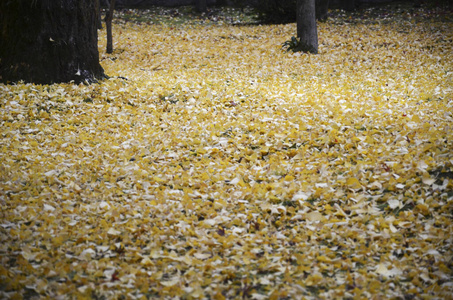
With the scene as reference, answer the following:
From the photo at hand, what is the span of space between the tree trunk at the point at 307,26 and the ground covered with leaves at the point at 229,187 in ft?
8.11

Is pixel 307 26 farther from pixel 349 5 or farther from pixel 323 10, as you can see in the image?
pixel 349 5

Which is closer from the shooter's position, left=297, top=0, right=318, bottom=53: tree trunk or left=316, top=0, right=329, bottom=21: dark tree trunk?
left=297, top=0, right=318, bottom=53: tree trunk

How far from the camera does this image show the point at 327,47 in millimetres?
10602

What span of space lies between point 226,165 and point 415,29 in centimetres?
1065

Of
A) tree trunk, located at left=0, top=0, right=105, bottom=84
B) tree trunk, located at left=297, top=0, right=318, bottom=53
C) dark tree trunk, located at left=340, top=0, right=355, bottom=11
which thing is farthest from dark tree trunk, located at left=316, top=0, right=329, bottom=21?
tree trunk, located at left=0, top=0, right=105, bottom=84

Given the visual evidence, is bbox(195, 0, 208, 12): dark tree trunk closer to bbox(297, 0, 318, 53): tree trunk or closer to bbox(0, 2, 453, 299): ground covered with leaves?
bbox(297, 0, 318, 53): tree trunk

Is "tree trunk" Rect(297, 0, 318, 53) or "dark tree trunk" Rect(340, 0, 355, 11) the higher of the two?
"dark tree trunk" Rect(340, 0, 355, 11)

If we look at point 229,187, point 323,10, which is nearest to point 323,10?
point 323,10

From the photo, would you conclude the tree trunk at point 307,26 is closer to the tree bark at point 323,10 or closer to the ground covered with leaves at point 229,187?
the ground covered with leaves at point 229,187

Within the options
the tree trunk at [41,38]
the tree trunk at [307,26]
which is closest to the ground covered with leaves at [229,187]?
the tree trunk at [41,38]

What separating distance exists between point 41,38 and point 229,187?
4306 millimetres

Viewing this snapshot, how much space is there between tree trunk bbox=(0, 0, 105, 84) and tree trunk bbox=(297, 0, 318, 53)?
5367 mm

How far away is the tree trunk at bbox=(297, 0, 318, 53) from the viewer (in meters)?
9.84

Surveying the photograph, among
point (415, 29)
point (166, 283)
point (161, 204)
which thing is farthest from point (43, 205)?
point (415, 29)
